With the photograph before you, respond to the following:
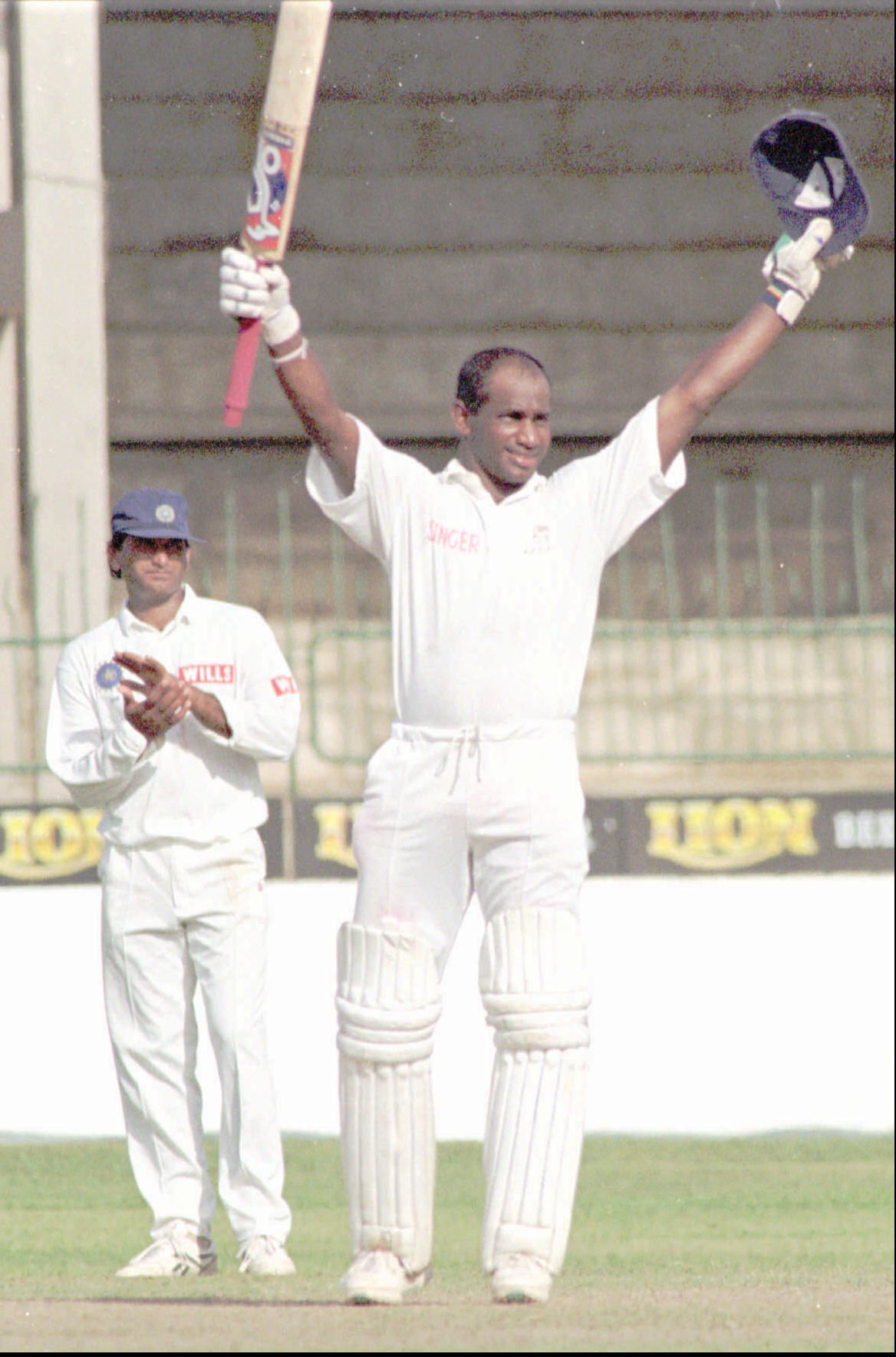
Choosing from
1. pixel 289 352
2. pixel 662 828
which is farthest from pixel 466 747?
pixel 662 828

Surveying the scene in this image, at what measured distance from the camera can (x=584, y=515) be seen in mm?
4027

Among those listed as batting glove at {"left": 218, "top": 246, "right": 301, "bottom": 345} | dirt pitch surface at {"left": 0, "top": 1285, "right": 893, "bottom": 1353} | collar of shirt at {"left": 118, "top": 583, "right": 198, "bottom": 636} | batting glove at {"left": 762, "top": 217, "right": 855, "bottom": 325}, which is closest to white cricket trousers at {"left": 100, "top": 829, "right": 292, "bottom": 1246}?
collar of shirt at {"left": 118, "top": 583, "right": 198, "bottom": 636}

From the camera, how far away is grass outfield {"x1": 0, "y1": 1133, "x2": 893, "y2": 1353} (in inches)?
138

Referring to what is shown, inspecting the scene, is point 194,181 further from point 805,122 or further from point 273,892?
point 805,122

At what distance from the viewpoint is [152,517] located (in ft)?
15.7

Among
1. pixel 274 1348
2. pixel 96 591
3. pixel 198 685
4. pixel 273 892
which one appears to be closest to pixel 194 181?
pixel 96 591

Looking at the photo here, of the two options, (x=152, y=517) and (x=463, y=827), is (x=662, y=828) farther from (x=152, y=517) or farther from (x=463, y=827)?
(x=463, y=827)

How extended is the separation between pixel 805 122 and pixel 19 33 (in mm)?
7482

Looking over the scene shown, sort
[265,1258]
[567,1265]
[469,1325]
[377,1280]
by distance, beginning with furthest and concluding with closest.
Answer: [567,1265], [265,1258], [377,1280], [469,1325]

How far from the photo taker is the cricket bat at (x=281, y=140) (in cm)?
358

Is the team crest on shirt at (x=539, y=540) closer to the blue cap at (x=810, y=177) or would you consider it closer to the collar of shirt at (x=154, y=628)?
the blue cap at (x=810, y=177)

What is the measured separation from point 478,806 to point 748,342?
0.95 meters

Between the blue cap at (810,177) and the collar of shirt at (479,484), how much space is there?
668 mm

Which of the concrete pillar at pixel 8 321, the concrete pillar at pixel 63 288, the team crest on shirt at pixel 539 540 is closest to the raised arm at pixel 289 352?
the team crest on shirt at pixel 539 540
